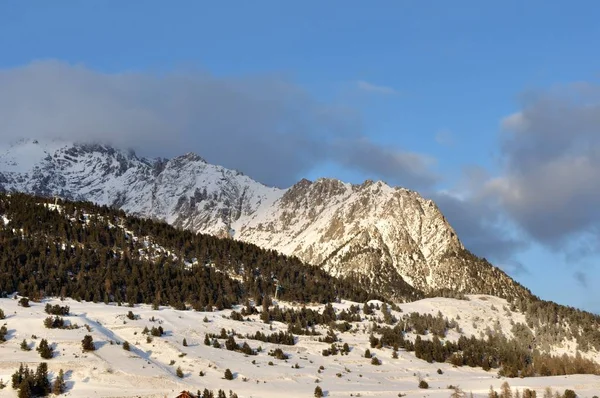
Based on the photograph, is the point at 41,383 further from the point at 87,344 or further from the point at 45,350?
the point at 87,344

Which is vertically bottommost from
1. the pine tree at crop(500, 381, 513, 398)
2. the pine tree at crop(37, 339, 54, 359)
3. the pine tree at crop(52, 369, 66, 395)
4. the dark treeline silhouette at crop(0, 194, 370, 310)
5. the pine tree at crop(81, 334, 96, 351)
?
the pine tree at crop(52, 369, 66, 395)

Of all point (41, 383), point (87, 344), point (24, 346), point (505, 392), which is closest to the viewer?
point (41, 383)

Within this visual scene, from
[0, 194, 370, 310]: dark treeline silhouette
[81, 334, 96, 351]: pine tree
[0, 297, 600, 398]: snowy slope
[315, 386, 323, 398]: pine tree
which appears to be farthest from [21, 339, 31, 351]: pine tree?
[0, 194, 370, 310]: dark treeline silhouette

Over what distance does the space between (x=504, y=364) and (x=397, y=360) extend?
18.2 m

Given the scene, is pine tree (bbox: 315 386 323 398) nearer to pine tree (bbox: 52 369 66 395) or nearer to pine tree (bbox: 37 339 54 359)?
pine tree (bbox: 52 369 66 395)

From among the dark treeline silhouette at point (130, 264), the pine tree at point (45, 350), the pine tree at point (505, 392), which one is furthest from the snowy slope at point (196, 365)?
the dark treeline silhouette at point (130, 264)

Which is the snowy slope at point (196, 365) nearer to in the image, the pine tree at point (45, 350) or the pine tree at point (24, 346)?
the pine tree at point (24, 346)

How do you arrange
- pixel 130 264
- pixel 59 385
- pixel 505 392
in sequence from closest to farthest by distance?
1. pixel 59 385
2. pixel 505 392
3. pixel 130 264

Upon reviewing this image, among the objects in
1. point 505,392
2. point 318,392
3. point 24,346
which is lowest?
point 318,392

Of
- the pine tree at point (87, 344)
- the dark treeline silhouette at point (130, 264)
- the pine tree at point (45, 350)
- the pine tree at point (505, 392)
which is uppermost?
the dark treeline silhouette at point (130, 264)

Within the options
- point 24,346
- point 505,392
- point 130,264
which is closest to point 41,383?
point 24,346

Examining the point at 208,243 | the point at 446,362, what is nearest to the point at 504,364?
the point at 446,362

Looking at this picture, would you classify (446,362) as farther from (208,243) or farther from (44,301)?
(208,243)

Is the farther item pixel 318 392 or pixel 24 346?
pixel 318 392
